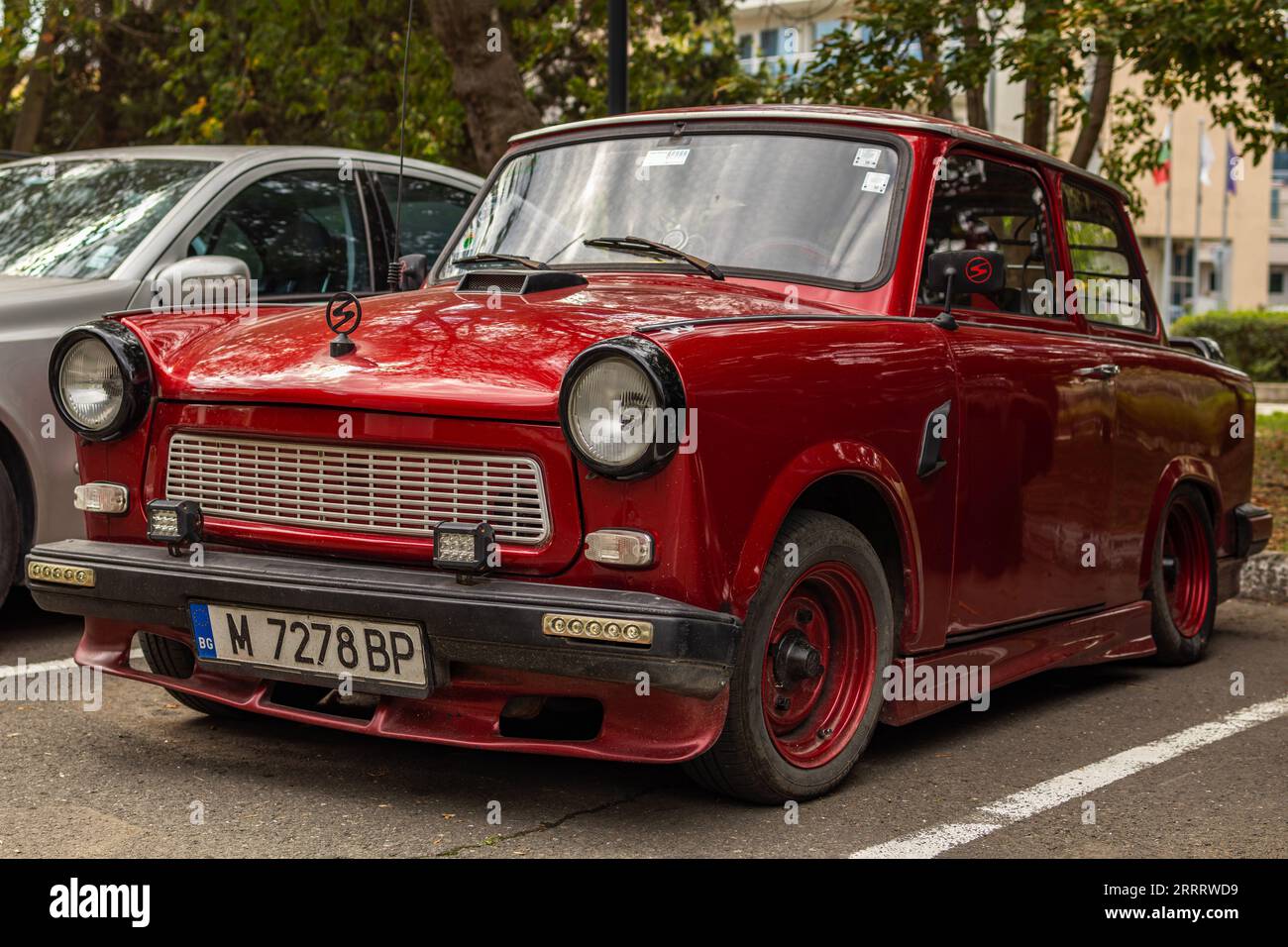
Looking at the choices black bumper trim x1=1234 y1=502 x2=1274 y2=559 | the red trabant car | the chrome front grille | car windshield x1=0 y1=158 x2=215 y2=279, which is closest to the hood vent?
the red trabant car

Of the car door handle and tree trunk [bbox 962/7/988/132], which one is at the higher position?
tree trunk [bbox 962/7/988/132]

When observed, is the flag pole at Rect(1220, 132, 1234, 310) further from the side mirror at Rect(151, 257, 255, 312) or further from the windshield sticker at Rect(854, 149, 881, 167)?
the windshield sticker at Rect(854, 149, 881, 167)

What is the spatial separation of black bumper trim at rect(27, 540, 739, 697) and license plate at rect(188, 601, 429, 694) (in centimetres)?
4

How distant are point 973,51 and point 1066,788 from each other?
6598mm

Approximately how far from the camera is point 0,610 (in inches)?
246

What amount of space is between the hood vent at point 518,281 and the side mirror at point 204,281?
53.5 inches

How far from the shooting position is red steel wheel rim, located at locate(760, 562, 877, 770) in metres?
3.97

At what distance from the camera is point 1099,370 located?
5.25 meters

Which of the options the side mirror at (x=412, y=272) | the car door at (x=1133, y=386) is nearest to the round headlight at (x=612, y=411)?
the side mirror at (x=412, y=272)

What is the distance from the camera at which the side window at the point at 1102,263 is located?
18.5 ft

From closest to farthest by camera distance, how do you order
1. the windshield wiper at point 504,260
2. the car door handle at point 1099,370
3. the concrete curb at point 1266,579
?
the windshield wiper at point 504,260
the car door handle at point 1099,370
the concrete curb at point 1266,579

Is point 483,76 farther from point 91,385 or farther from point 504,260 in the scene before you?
point 91,385

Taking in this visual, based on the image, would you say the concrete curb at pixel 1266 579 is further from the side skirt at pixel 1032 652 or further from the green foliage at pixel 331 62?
the green foliage at pixel 331 62

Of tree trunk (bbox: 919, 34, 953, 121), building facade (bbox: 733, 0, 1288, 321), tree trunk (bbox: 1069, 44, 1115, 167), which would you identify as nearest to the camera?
tree trunk (bbox: 919, 34, 953, 121)
